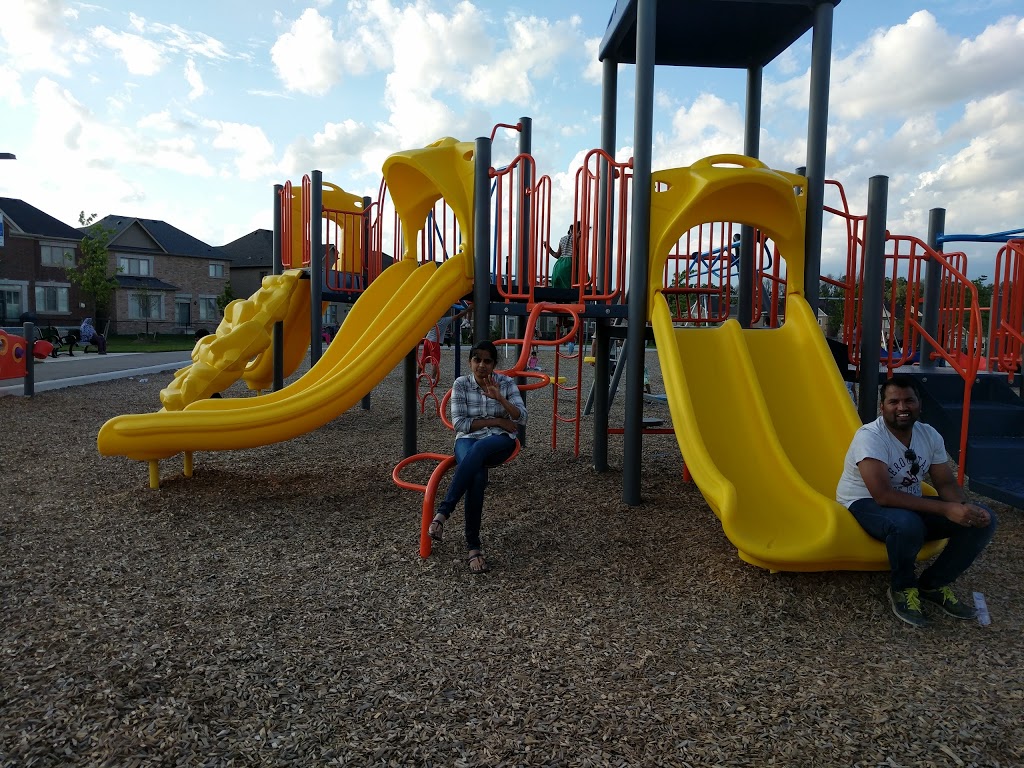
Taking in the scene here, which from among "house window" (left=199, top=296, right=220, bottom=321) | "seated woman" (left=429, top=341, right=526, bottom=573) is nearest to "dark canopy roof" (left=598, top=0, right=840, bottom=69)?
"seated woman" (left=429, top=341, right=526, bottom=573)

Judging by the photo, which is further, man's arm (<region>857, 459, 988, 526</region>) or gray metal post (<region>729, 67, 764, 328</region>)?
gray metal post (<region>729, 67, 764, 328</region>)

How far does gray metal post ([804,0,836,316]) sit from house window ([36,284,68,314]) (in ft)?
147

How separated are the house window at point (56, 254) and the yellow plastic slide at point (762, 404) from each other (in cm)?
4388

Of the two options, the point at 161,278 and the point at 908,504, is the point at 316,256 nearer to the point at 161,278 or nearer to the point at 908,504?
the point at 908,504

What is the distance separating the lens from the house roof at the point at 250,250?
51.7 meters

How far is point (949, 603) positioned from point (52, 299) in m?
47.1

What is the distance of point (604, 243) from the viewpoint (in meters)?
6.64

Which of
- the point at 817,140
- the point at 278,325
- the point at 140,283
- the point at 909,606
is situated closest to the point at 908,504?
the point at 909,606

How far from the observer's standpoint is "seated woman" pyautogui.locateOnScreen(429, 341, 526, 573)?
422cm

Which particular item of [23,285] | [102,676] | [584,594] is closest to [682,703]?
[584,594]

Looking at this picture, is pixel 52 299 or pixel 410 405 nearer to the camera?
pixel 410 405

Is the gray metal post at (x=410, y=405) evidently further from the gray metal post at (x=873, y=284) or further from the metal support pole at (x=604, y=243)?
the gray metal post at (x=873, y=284)

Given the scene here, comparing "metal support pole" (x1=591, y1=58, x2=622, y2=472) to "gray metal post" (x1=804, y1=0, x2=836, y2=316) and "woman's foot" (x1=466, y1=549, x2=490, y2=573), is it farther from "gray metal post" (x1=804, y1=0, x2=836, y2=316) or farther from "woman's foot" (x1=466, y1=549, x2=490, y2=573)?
"woman's foot" (x1=466, y1=549, x2=490, y2=573)

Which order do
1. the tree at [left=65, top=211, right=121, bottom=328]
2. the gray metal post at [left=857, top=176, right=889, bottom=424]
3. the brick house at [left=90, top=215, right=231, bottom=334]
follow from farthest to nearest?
the brick house at [left=90, top=215, right=231, bottom=334], the tree at [left=65, top=211, right=121, bottom=328], the gray metal post at [left=857, top=176, right=889, bottom=424]
